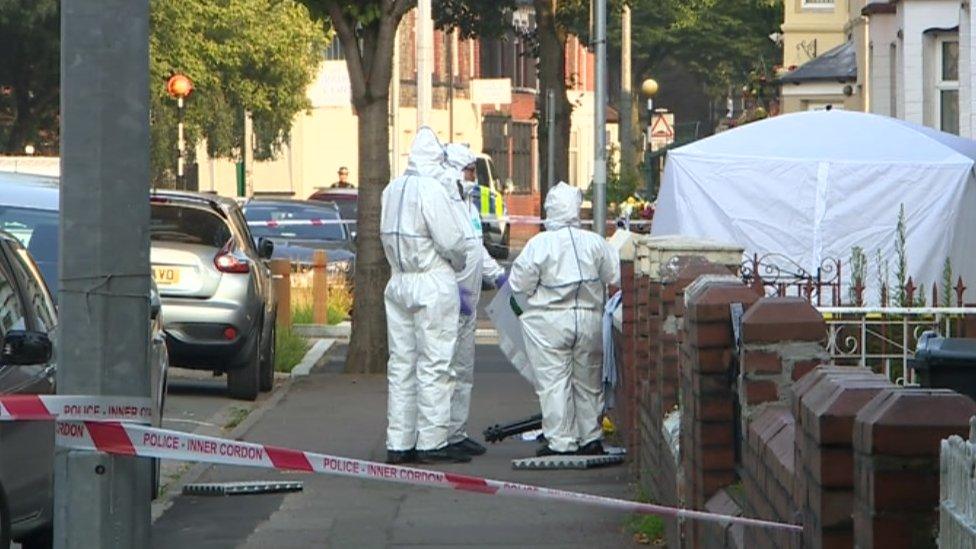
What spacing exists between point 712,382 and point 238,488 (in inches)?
180

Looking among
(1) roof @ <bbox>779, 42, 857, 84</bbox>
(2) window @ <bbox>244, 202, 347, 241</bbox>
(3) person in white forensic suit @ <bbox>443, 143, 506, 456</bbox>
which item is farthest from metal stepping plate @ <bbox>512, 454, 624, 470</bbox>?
(1) roof @ <bbox>779, 42, 857, 84</bbox>

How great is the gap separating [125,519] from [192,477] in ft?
18.8

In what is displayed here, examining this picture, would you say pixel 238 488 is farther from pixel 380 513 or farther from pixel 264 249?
pixel 264 249

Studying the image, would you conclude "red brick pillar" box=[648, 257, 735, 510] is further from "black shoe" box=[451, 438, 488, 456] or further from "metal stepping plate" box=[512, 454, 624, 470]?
"black shoe" box=[451, 438, 488, 456]

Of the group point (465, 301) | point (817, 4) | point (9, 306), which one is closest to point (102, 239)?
point (9, 306)

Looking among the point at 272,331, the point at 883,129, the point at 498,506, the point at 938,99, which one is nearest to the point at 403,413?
the point at 498,506

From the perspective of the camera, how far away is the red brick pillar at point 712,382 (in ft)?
21.4

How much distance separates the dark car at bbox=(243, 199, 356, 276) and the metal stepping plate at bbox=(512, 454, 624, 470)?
603 inches

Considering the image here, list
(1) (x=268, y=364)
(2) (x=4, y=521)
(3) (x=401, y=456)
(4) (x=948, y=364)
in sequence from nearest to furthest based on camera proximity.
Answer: (4) (x=948, y=364), (2) (x=4, y=521), (3) (x=401, y=456), (1) (x=268, y=364)

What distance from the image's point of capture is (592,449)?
38.1ft

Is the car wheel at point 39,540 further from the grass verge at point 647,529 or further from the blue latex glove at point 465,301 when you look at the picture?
the blue latex glove at point 465,301

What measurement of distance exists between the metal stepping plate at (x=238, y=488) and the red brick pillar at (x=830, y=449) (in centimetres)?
632

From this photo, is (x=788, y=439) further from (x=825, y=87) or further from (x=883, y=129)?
(x=825, y=87)

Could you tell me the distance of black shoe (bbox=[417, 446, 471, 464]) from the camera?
11.7 metres
